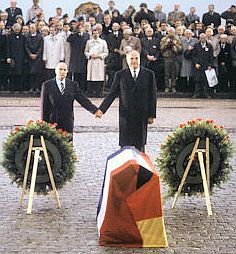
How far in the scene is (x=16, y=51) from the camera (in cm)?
2575

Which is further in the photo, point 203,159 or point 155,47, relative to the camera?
point 155,47

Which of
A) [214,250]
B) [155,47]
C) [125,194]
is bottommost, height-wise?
[214,250]

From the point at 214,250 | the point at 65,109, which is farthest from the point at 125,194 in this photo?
the point at 65,109

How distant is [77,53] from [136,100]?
11429 mm

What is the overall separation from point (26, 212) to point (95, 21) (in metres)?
15.2

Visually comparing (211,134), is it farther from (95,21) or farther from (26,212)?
(95,21)

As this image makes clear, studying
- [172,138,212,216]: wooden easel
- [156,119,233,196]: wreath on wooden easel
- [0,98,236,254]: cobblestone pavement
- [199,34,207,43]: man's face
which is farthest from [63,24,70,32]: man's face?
[172,138,212,216]: wooden easel

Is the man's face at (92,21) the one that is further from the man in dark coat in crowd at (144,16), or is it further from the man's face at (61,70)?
the man's face at (61,70)

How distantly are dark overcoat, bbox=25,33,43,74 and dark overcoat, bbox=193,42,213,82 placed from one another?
183 inches

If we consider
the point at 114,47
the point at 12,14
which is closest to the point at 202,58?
the point at 114,47

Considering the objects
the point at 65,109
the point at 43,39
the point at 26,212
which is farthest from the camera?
the point at 43,39

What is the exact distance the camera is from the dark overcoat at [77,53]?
25.4 m

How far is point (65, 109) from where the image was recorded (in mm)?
14594

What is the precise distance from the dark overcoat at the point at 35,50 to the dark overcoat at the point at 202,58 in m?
Result: 4.64
